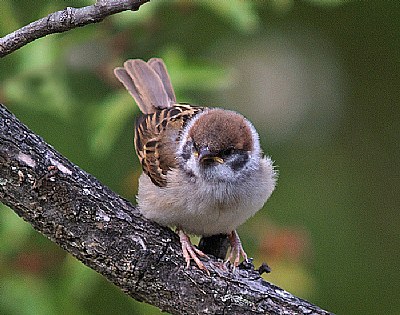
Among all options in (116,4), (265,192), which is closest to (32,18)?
(265,192)

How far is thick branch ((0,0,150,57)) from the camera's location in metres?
1.76

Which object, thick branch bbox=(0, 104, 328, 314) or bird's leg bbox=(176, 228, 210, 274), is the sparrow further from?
thick branch bbox=(0, 104, 328, 314)

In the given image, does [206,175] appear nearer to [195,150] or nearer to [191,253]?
[195,150]

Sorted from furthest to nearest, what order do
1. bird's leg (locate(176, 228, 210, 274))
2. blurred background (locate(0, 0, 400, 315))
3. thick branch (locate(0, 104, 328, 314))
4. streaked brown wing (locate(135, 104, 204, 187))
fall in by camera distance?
blurred background (locate(0, 0, 400, 315)) < streaked brown wing (locate(135, 104, 204, 187)) < bird's leg (locate(176, 228, 210, 274)) < thick branch (locate(0, 104, 328, 314))

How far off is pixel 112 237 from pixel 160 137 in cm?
73

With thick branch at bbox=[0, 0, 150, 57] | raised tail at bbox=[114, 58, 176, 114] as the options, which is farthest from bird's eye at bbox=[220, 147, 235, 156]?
thick branch at bbox=[0, 0, 150, 57]

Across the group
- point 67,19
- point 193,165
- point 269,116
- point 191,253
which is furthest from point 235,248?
point 269,116

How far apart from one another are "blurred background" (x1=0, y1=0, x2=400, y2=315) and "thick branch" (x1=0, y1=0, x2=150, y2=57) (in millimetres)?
823

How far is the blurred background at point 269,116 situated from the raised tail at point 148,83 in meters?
0.05

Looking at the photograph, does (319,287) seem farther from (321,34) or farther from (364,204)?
(321,34)

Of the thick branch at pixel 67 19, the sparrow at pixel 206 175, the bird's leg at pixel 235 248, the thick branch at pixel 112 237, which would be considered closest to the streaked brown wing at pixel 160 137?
the sparrow at pixel 206 175

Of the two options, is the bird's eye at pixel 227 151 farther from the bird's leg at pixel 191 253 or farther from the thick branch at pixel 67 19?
the thick branch at pixel 67 19

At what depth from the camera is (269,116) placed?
14.9 ft

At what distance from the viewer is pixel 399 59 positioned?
4.51m
